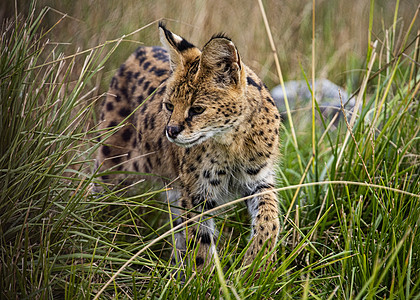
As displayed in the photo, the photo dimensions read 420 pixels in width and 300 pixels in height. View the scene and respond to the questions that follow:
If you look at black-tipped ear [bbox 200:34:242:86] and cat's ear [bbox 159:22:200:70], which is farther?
cat's ear [bbox 159:22:200:70]

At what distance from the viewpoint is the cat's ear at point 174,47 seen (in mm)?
3143

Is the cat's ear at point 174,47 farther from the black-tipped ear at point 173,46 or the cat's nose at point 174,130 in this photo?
the cat's nose at point 174,130

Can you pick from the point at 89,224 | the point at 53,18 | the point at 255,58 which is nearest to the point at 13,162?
the point at 89,224

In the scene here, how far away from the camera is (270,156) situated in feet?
10.8

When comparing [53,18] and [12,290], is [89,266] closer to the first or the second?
[12,290]

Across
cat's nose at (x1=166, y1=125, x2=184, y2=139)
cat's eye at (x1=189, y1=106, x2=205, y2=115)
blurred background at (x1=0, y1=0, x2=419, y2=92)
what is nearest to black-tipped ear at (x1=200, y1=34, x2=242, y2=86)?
cat's eye at (x1=189, y1=106, x2=205, y2=115)

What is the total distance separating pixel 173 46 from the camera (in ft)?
10.3

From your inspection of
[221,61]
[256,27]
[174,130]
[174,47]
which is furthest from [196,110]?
[256,27]

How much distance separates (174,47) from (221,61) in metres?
0.35

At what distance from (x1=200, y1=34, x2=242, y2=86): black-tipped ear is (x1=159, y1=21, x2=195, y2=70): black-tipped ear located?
22 centimetres

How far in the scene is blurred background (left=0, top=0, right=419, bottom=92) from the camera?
4957 millimetres

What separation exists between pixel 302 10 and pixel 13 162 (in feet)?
17.2

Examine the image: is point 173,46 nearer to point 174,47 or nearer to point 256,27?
point 174,47

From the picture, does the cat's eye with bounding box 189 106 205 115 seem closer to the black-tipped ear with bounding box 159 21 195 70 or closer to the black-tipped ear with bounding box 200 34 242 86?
the black-tipped ear with bounding box 200 34 242 86
